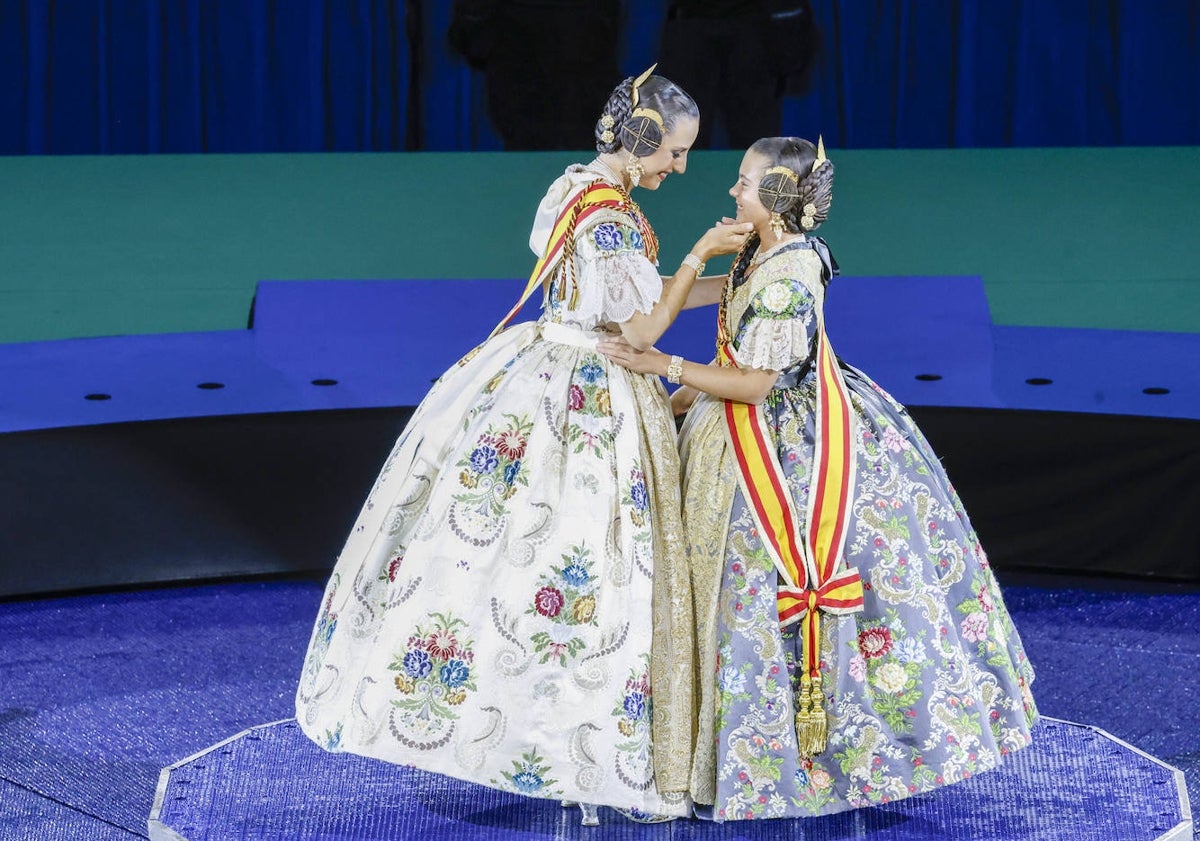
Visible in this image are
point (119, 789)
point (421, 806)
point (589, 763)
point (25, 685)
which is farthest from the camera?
point (25, 685)

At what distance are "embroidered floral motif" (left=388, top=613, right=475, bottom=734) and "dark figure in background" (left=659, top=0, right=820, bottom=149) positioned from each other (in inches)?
169

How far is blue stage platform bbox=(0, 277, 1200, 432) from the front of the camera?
4.66m

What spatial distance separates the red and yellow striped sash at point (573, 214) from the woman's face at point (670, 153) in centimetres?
6

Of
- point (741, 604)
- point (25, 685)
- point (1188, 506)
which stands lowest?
point (25, 685)

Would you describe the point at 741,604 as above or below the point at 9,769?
above

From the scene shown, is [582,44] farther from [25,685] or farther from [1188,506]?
[25,685]

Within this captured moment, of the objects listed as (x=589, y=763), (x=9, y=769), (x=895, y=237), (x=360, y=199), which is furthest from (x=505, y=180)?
(x=589, y=763)

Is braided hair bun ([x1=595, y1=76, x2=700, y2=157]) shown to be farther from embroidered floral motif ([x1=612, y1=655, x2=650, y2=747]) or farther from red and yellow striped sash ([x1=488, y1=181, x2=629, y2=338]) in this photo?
embroidered floral motif ([x1=612, y1=655, x2=650, y2=747])

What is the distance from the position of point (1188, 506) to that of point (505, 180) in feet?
10.3

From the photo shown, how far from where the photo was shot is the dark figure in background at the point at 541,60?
6.96m

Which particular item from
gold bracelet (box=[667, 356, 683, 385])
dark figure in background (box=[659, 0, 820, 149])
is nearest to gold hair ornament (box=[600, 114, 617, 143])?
gold bracelet (box=[667, 356, 683, 385])

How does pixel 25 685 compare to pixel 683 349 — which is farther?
pixel 683 349

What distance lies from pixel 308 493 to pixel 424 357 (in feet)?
1.99

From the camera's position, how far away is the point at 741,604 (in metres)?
2.99
